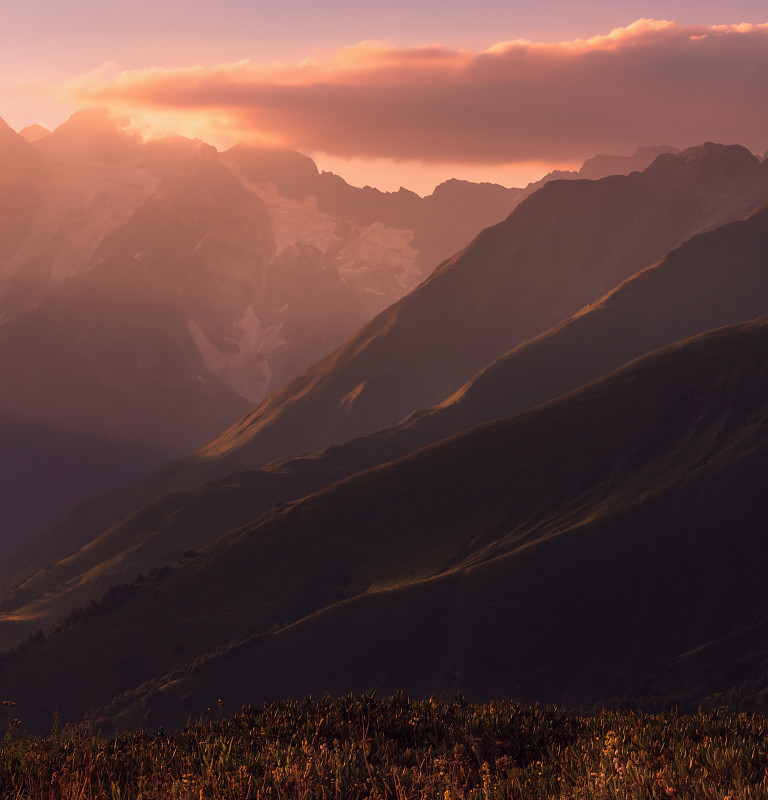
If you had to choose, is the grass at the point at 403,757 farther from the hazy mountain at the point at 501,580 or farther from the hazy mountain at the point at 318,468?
the hazy mountain at the point at 318,468

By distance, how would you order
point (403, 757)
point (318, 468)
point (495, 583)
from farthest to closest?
point (318, 468)
point (495, 583)
point (403, 757)

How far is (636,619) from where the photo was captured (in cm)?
8794

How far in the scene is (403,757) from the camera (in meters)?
16.4

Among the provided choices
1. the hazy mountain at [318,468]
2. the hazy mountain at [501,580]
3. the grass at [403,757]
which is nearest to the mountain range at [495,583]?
the hazy mountain at [501,580]

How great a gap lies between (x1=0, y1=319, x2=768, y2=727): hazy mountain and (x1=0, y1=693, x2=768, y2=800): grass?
5981cm

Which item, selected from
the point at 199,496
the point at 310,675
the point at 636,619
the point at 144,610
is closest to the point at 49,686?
the point at 144,610

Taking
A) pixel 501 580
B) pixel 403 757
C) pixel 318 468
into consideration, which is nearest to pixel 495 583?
pixel 501 580

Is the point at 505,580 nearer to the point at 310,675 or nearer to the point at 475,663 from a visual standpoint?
the point at 475,663

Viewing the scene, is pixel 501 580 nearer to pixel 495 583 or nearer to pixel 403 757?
pixel 495 583

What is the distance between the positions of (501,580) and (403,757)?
8111 centimetres

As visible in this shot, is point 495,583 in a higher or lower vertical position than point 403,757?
lower

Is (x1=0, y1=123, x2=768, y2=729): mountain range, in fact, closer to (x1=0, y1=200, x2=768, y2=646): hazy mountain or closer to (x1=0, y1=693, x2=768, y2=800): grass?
(x1=0, y1=200, x2=768, y2=646): hazy mountain

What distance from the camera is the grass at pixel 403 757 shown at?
14.0 m

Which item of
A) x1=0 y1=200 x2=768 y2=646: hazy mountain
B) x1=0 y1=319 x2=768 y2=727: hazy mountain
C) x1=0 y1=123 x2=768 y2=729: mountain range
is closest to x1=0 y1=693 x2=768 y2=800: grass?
x1=0 y1=123 x2=768 y2=729: mountain range
